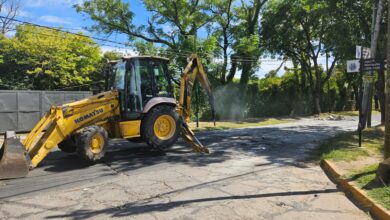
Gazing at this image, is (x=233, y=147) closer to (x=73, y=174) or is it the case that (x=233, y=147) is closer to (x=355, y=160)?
(x=355, y=160)

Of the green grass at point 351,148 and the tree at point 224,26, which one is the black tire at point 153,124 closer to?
the green grass at point 351,148

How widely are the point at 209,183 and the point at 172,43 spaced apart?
62.9 ft

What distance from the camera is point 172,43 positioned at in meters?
25.8

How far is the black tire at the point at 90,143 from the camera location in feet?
29.0

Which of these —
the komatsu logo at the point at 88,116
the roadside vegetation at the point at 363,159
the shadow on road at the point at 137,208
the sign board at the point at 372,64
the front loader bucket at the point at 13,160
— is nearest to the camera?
the shadow on road at the point at 137,208

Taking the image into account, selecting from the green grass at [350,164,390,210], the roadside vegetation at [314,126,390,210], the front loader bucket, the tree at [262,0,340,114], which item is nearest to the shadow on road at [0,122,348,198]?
the front loader bucket

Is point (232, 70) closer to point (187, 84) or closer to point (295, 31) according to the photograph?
point (295, 31)

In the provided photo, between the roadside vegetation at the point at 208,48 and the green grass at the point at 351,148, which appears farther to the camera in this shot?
the roadside vegetation at the point at 208,48

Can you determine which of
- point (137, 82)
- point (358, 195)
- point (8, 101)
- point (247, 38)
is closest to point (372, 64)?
point (358, 195)

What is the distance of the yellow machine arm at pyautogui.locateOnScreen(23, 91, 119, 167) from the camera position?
27.9ft

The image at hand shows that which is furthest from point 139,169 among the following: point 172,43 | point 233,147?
point 172,43

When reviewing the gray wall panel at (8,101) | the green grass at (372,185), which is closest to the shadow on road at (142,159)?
the green grass at (372,185)

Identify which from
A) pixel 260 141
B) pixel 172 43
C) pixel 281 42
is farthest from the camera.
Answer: pixel 281 42

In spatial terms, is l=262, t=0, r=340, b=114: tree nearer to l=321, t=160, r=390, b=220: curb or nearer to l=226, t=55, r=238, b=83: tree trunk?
l=226, t=55, r=238, b=83: tree trunk
